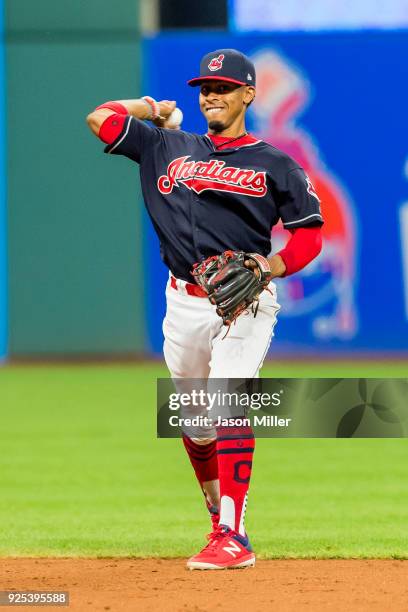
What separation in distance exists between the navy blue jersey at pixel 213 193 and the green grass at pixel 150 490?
137 centimetres

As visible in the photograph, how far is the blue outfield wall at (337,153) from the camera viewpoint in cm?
1568

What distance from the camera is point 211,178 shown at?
513cm

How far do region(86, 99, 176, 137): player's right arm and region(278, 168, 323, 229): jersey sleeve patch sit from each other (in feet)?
2.29

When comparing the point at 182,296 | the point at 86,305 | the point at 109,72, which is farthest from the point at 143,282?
the point at 182,296

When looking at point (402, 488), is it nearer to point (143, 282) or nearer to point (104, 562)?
point (104, 562)

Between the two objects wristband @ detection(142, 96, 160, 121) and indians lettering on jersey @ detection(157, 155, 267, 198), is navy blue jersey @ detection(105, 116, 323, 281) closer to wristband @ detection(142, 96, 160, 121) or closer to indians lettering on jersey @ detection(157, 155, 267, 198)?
indians lettering on jersey @ detection(157, 155, 267, 198)

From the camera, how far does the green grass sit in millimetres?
5848

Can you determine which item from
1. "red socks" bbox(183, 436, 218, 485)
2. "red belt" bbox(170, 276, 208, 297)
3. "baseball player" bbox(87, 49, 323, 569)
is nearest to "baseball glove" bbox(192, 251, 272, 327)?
"baseball player" bbox(87, 49, 323, 569)

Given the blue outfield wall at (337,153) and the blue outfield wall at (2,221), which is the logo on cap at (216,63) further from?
the blue outfield wall at (2,221)

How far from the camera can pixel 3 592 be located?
4.59 meters

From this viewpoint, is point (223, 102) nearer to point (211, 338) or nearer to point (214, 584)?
point (211, 338)

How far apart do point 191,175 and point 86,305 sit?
10988 mm

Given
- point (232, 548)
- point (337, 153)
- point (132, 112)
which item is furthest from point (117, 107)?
point (337, 153)

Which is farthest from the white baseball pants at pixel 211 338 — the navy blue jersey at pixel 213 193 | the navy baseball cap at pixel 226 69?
the navy baseball cap at pixel 226 69
